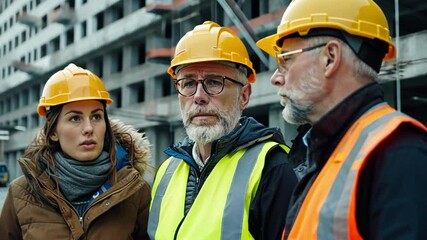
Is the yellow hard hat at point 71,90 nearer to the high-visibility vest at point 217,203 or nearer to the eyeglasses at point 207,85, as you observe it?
the eyeglasses at point 207,85

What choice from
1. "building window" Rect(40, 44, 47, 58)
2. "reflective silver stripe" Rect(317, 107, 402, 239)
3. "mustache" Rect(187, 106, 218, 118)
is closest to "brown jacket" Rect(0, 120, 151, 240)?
"mustache" Rect(187, 106, 218, 118)

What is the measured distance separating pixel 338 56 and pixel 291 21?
25cm

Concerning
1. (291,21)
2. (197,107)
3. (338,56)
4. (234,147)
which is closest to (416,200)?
(338,56)

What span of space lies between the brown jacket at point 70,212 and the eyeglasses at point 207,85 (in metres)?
0.61

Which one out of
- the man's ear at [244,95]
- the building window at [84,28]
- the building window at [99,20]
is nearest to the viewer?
the man's ear at [244,95]

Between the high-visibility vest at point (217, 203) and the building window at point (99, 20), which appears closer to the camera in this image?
the high-visibility vest at point (217, 203)

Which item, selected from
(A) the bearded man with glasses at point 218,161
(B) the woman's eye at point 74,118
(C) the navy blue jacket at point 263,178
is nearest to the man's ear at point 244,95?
(A) the bearded man with glasses at point 218,161

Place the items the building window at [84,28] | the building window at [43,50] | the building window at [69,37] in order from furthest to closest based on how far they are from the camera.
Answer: the building window at [43,50] < the building window at [69,37] < the building window at [84,28]

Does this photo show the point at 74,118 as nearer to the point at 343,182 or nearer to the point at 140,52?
the point at 343,182

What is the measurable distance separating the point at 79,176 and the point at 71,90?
1.65ft

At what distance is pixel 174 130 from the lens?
19.5 metres

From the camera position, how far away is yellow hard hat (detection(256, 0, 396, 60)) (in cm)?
172

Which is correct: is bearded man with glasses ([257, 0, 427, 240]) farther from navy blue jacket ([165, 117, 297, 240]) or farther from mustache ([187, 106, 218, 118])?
mustache ([187, 106, 218, 118])

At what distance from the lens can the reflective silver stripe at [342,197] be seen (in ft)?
4.59
